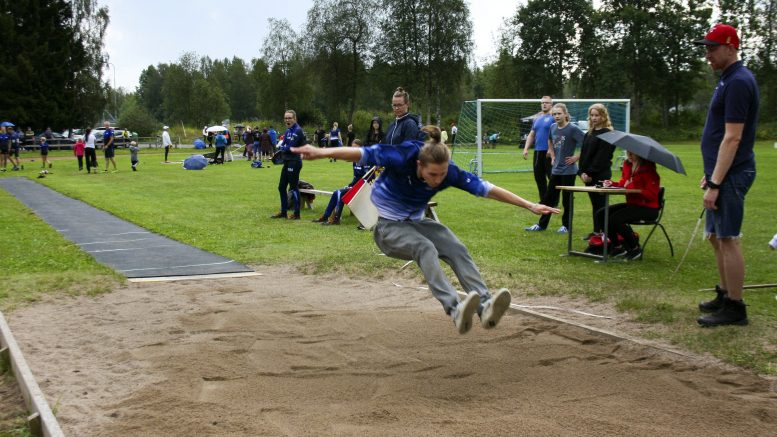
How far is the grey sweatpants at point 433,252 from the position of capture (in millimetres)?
5559

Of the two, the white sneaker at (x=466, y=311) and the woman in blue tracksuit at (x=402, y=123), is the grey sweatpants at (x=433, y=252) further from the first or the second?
the woman in blue tracksuit at (x=402, y=123)

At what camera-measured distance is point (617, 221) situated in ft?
31.6

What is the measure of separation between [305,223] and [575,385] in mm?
9635

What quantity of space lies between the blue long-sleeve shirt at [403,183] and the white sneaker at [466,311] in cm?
99

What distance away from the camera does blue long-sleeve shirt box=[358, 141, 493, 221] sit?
5.69 m

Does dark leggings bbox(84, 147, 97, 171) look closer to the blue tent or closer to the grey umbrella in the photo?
the blue tent

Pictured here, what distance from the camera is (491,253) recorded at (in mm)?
10188

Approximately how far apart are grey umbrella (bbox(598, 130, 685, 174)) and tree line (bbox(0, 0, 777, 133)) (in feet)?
182

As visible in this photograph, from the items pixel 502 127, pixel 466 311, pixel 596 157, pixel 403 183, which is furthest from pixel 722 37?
pixel 502 127

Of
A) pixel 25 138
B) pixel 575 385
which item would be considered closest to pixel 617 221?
pixel 575 385

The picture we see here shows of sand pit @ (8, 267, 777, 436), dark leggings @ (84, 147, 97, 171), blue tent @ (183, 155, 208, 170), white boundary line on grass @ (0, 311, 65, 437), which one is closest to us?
white boundary line on grass @ (0, 311, 65, 437)

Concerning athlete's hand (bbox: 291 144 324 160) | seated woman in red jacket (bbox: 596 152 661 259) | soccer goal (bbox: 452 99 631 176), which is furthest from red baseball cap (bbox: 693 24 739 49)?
soccer goal (bbox: 452 99 631 176)

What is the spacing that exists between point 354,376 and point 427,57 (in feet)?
202

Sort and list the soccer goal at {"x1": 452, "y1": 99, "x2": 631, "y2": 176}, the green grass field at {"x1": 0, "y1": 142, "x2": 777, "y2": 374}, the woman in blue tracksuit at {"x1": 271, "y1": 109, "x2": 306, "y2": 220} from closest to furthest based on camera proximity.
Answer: the green grass field at {"x1": 0, "y1": 142, "x2": 777, "y2": 374} < the woman in blue tracksuit at {"x1": 271, "y1": 109, "x2": 306, "y2": 220} < the soccer goal at {"x1": 452, "y1": 99, "x2": 631, "y2": 176}
